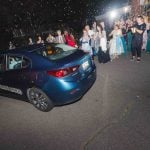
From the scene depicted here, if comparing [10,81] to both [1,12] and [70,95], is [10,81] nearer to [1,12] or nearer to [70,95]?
[70,95]

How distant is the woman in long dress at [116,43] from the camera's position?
11.0 m

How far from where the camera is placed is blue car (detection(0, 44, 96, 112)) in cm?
568

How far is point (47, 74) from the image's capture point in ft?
18.7

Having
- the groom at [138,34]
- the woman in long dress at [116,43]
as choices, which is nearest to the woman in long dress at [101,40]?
the woman in long dress at [116,43]

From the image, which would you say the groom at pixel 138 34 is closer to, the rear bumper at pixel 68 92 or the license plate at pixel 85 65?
the license plate at pixel 85 65

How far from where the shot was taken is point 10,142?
16.7 ft

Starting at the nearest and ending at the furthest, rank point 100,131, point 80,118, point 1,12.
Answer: point 100,131 → point 80,118 → point 1,12

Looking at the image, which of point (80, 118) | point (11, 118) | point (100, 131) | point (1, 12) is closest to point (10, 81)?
point (11, 118)

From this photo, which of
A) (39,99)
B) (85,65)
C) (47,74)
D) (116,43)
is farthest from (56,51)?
(116,43)

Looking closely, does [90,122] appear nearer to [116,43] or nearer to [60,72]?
[60,72]

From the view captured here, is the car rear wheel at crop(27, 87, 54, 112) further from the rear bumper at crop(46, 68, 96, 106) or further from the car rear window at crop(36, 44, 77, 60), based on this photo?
the car rear window at crop(36, 44, 77, 60)

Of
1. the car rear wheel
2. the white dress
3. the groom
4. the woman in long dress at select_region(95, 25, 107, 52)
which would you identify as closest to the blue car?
the car rear wheel

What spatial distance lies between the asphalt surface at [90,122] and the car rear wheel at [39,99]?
0.58ft

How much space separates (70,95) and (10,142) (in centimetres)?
173
